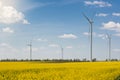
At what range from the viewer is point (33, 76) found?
2491 centimetres

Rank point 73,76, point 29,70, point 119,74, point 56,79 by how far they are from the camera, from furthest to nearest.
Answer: point 119,74 → point 29,70 → point 73,76 → point 56,79

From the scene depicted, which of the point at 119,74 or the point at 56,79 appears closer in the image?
the point at 56,79

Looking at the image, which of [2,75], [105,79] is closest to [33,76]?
[2,75]

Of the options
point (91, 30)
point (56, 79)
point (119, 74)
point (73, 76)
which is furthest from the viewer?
point (91, 30)

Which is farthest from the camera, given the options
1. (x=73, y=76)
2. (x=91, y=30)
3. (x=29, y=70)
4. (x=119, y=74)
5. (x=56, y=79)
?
(x=91, y=30)

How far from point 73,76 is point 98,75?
3.53 metres

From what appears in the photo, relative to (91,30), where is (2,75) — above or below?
→ below

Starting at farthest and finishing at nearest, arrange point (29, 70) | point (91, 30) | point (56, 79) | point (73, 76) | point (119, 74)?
point (91, 30) < point (119, 74) < point (29, 70) < point (73, 76) < point (56, 79)

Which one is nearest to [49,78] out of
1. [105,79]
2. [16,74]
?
[16,74]

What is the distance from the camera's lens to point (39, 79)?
24312 millimetres

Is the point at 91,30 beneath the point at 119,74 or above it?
above

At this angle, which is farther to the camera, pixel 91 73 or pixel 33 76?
pixel 91 73

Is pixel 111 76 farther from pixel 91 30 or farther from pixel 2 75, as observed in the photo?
pixel 91 30

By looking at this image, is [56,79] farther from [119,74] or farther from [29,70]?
[119,74]
